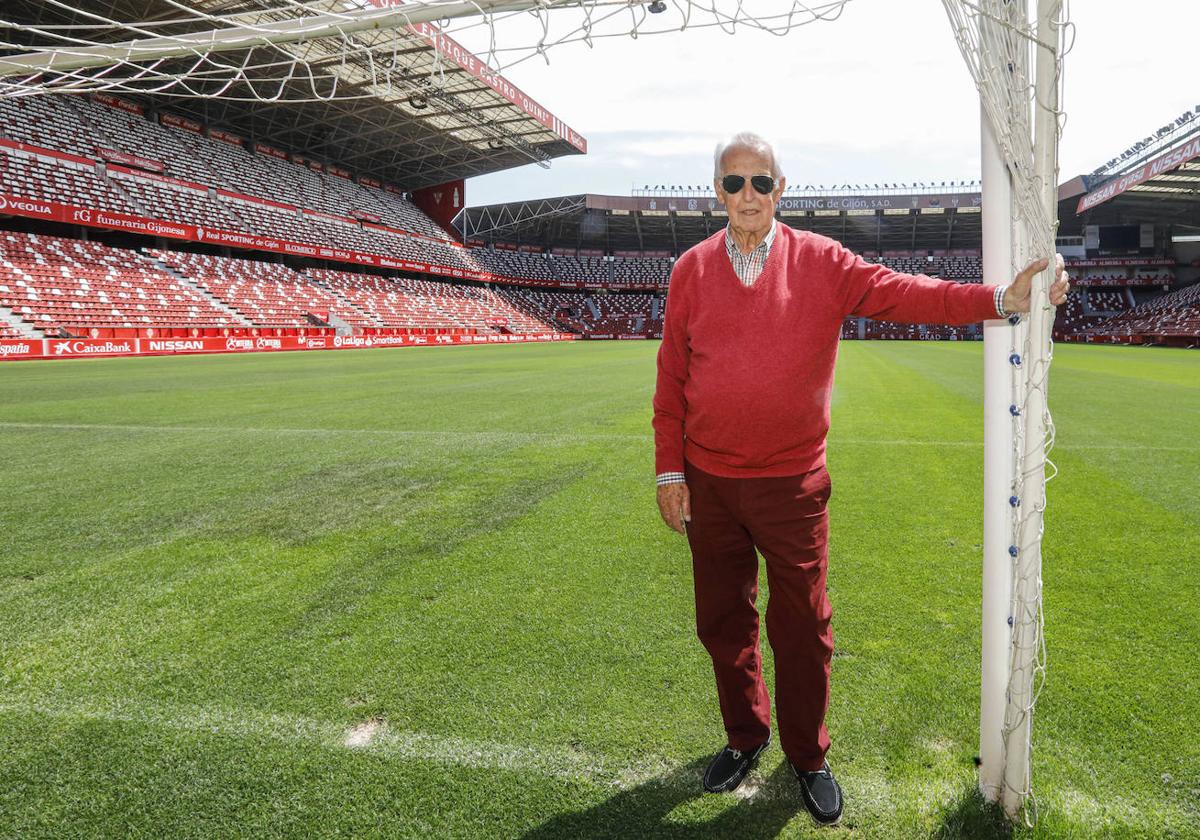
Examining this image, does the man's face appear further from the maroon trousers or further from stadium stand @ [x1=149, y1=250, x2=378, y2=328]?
stadium stand @ [x1=149, y1=250, x2=378, y2=328]

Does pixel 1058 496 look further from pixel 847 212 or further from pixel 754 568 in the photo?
pixel 847 212

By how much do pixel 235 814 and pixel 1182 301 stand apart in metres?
57.5

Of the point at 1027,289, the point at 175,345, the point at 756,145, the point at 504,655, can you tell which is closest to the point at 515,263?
the point at 175,345

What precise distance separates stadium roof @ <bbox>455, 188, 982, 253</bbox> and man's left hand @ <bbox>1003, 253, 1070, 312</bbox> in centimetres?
5256

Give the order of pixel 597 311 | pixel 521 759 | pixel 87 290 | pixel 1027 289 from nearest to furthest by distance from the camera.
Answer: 1. pixel 1027 289
2. pixel 521 759
3. pixel 87 290
4. pixel 597 311

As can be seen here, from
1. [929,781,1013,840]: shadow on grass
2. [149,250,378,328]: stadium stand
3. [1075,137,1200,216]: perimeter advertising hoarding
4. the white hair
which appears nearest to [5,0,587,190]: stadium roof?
[149,250,378,328]: stadium stand

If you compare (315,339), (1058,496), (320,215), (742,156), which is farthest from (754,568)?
(320,215)

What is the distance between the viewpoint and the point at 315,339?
2970cm

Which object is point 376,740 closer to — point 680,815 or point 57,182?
point 680,815

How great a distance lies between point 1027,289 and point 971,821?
1.35m

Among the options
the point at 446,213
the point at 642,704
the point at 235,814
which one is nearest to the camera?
the point at 235,814

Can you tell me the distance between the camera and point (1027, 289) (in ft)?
4.99

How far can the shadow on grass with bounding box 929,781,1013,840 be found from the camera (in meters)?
1.72

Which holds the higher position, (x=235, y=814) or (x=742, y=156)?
(x=742, y=156)
